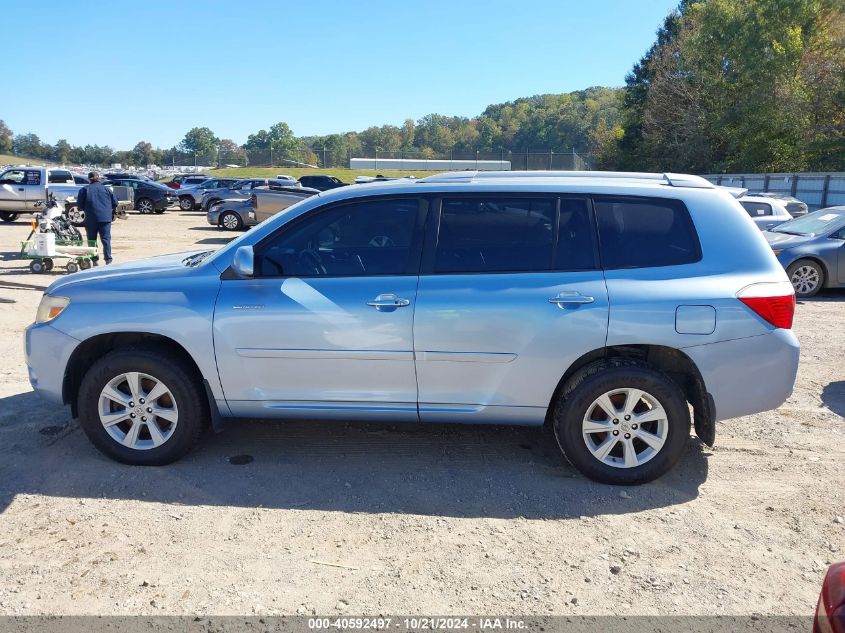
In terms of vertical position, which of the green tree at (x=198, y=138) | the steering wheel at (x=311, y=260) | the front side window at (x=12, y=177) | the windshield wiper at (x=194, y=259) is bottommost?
the windshield wiper at (x=194, y=259)

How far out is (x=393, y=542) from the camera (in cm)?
367

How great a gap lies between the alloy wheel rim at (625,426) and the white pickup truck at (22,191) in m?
22.6

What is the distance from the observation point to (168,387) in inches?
174

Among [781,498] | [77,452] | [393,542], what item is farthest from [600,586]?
[77,452]

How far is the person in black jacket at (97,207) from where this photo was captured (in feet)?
40.8

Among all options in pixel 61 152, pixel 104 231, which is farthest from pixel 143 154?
pixel 104 231

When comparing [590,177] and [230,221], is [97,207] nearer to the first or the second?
[590,177]

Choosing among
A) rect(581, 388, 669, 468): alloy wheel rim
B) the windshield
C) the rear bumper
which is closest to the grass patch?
the windshield

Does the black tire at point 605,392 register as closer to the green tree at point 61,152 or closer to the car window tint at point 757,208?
the car window tint at point 757,208

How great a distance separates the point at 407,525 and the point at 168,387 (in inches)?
69.4

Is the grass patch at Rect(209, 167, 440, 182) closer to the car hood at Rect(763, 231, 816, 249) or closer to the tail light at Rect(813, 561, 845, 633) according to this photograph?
the car hood at Rect(763, 231, 816, 249)

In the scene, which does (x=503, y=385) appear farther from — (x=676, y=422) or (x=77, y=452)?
(x=77, y=452)

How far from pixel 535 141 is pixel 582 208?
4312 inches

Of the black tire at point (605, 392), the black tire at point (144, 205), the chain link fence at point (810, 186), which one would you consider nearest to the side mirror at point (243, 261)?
the black tire at point (605, 392)
